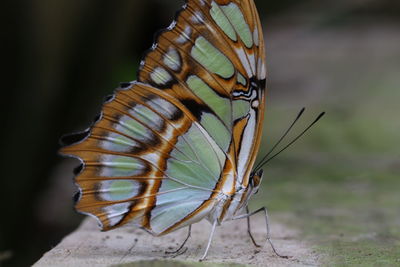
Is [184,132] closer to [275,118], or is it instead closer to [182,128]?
[182,128]

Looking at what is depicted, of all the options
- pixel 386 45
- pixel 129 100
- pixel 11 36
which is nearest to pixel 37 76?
pixel 11 36

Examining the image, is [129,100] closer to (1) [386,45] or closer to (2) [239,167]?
(2) [239,167]

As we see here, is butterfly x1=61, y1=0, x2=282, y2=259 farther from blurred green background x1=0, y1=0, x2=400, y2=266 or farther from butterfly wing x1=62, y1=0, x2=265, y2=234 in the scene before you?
blurred green background x1=0, y1=0, x2=400, y2=266

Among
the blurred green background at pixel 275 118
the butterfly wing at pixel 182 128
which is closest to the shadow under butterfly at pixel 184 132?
the butterfly wing at pixel 182 128

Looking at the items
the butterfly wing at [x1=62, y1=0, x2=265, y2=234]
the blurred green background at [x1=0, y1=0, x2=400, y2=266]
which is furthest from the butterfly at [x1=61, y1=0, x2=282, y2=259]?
the blurred green background at [x1=0, y1=0, x2=400, y2=266]

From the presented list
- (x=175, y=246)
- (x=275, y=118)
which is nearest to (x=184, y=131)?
(x=175, y=246)

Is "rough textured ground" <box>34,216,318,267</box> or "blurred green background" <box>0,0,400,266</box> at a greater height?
"blurred green background" <box>0,0,400,266</box>

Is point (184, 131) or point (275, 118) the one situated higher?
point (275, 118)
